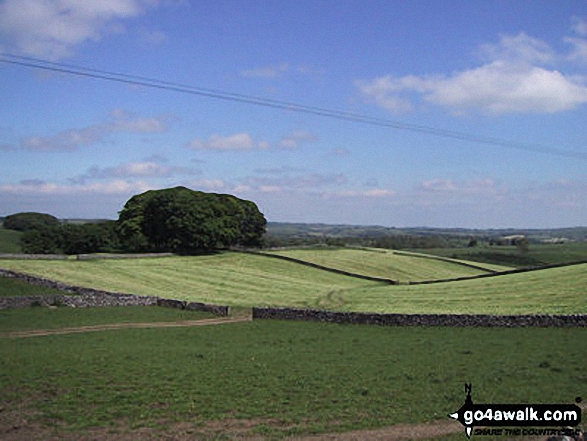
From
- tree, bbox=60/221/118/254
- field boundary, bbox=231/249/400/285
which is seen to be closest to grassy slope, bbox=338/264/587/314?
field boundary, bbox=231/249/400/285

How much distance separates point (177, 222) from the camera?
83.5 m

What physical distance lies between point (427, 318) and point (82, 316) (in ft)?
65.8

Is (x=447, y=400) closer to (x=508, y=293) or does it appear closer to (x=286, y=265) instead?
(x=508, y=293)

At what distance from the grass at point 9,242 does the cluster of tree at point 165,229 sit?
1115 cm

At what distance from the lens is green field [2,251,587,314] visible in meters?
40.7

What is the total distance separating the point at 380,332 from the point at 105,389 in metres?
16.8

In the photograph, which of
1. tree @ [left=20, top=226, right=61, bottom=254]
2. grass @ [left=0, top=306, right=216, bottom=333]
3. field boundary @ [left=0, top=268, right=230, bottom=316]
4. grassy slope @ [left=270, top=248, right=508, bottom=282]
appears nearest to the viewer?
grass @ [left=0, top=306, right=216, bottom=333]

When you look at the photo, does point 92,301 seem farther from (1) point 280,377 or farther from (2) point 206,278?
(1) point 280,377

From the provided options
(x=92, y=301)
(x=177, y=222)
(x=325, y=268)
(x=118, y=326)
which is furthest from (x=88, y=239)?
(x=118, y=326)

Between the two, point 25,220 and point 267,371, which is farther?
point 25,220

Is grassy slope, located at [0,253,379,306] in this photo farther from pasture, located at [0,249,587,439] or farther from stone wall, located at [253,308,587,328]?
pasture, located at [0,249,587,439]

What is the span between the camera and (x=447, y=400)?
16.0 m

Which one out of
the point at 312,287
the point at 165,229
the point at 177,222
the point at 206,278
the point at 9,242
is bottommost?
the point at 312,287

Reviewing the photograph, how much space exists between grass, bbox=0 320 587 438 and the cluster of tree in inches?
2242
